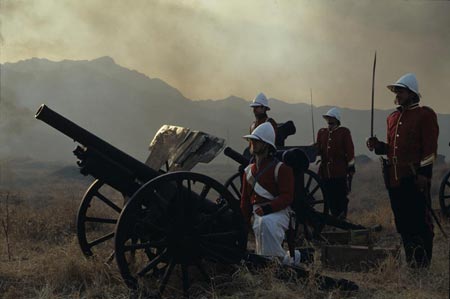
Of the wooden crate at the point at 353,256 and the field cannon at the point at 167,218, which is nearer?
the field cannon at the point at 167,218

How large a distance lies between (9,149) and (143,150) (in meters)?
21.9

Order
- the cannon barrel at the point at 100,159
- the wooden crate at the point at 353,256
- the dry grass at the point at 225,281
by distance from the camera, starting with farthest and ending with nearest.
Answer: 1. the wooden crate at the point at 353,256
2. the cannon barrel at the point at 100,159
3. the dry grass at the point at 225,281

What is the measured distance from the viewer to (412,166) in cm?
571

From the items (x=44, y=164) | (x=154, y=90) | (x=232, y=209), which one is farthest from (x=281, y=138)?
(x=154, y=90)

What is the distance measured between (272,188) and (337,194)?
393 centimetres

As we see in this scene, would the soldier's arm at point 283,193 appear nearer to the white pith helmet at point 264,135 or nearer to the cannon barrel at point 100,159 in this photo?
the white pith helmet at point 264,135

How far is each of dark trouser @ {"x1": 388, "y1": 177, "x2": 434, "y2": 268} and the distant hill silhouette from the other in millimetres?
62780

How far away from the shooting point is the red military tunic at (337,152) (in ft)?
29.1

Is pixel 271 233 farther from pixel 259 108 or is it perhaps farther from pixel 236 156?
pixel 259 108

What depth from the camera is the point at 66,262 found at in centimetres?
549

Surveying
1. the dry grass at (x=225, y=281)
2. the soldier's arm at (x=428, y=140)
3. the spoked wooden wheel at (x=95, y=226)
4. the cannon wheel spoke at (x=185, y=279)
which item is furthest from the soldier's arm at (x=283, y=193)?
the spoked wooden wheel at (x=95, y=226)

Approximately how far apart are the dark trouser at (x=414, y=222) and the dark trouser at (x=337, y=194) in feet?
10.0

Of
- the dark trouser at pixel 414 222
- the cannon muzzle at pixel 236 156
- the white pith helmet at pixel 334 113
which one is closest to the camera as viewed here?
the dark trouser at pixel 414 222

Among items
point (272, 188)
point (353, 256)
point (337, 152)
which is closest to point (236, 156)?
point (272, 188)
